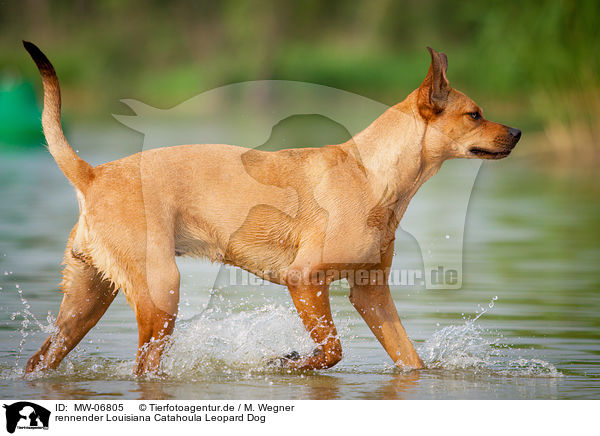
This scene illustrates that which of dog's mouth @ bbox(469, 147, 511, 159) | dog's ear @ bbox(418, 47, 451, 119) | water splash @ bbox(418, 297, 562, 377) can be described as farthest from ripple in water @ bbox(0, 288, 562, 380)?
dog's ear @ bbox(418, 47, 451, 119)

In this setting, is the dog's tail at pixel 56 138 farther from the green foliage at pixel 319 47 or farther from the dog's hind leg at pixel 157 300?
the green foliage at pixel 319 47

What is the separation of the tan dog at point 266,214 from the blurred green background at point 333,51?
1478 cm

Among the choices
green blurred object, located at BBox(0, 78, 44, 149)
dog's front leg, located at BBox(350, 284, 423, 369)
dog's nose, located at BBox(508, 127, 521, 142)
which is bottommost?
dog's front leg, located at BBox(350, 284, 423, 369)

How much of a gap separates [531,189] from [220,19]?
40.5 m

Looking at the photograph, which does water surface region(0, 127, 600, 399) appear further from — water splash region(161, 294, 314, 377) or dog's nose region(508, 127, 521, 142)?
dog's nose region(508, 127, 521, 142)

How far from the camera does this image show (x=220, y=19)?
2244 inches

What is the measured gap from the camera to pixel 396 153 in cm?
673

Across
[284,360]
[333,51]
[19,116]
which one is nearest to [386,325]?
[284,360]

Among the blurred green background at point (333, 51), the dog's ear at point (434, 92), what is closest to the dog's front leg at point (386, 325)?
the dog's ear at point (434, 92)

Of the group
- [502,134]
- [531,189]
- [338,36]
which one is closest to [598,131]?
[531,189]
